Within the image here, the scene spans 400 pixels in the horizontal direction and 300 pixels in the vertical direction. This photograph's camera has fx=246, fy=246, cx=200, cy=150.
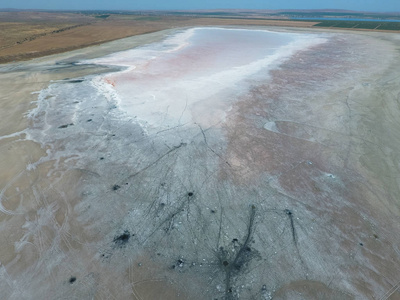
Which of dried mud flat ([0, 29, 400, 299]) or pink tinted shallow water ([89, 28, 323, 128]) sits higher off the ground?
dried mud flat ([0, 29, 400, 299])

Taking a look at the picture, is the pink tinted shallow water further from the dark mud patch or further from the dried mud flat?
the dark mud patch

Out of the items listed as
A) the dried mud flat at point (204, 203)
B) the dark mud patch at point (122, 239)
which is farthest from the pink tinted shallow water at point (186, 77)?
the dark mud patch at point (122, 239)

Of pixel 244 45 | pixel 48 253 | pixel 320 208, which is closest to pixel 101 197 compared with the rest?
pixel 48 253

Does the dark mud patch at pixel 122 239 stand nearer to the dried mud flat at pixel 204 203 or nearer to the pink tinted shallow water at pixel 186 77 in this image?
the dried mud flat at pixel 204 203

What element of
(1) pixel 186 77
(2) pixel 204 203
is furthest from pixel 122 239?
(1) pixel 186 77

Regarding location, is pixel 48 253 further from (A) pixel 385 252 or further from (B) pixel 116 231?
(A) pixel 385 252

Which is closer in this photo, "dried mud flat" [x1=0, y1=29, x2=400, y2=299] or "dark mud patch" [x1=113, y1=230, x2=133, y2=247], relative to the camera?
"dried mud flat" [x1=0, y1=29, x2=400, y2=299]

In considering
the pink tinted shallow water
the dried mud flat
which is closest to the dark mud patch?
the dried mud flat
